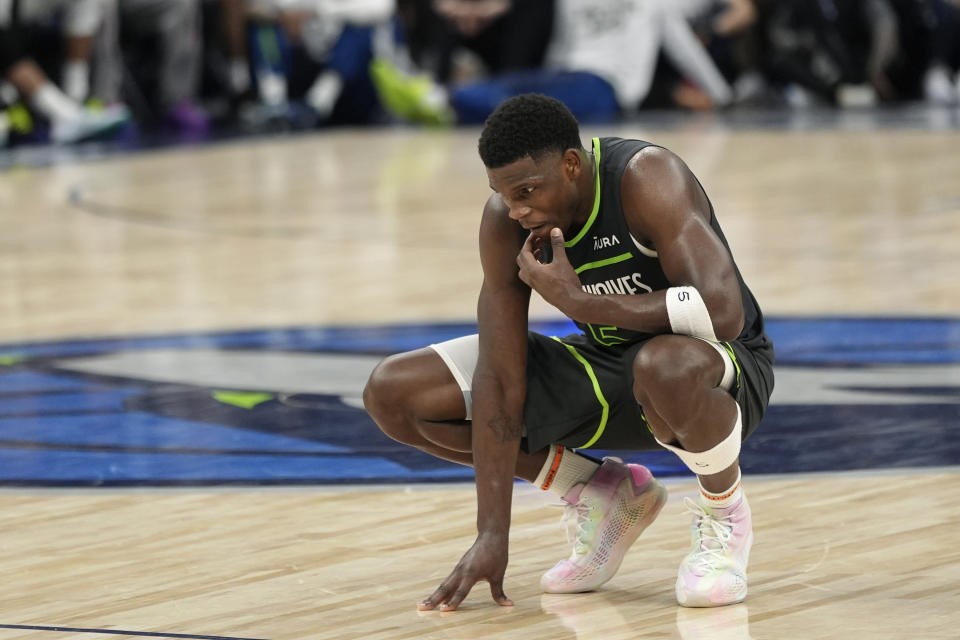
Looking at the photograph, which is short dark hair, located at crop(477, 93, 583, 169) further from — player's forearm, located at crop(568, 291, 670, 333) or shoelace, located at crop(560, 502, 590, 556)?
shoelace, located at crop(560, 502, 590, 556)

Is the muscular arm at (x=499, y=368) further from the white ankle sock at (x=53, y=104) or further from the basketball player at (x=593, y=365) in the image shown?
the white ankle sock at (x=53, y=104)

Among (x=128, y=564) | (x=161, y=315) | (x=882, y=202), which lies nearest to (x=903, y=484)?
(x=128, y=564)

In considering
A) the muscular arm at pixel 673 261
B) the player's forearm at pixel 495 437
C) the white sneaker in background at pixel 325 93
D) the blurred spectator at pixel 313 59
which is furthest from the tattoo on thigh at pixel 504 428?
the white sneaker in background at pixel 325 93

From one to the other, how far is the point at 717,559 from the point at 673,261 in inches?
19.2

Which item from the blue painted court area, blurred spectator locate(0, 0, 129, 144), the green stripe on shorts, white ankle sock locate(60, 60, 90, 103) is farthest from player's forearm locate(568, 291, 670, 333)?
white ankle sock locate(60, 60, 90, 103)

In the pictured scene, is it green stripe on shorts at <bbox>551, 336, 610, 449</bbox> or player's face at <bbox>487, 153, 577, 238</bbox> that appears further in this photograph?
green stripe on shorts at <bbox>551, 336, 610, 449</bbox>

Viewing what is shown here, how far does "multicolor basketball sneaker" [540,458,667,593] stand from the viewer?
2.90 metres

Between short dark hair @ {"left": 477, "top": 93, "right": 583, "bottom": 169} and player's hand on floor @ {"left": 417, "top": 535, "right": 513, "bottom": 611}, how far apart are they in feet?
2.03

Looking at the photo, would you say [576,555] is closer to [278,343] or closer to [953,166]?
[278,343]

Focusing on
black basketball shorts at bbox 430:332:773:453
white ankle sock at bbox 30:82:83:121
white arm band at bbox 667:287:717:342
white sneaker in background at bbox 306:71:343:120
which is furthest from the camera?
white sneaker in background at bbox 306:71:343:120

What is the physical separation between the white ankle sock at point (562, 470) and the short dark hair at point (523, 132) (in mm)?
572

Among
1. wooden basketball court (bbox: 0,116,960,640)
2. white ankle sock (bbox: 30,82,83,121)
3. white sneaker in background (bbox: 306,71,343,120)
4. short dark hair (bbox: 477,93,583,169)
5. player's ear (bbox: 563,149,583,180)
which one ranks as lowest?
white sneaker in background (bbox: 306,71,343,120)

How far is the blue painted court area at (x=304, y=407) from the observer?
3.79m

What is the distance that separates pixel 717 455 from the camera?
8.99ft
